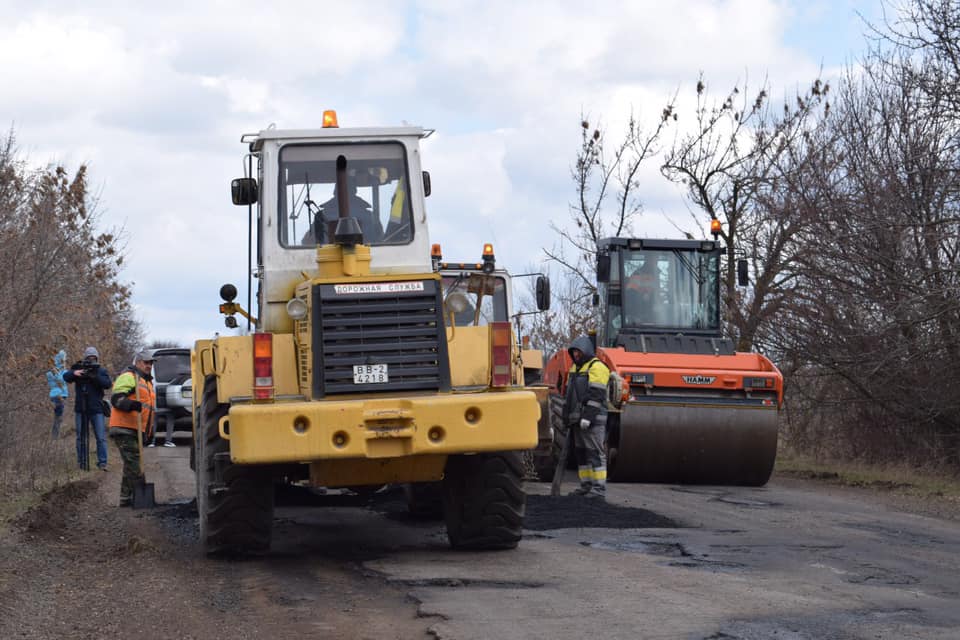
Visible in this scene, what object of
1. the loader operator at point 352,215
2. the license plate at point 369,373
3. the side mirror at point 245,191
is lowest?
the license plate at point 369,373

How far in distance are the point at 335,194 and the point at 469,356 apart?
1.78m

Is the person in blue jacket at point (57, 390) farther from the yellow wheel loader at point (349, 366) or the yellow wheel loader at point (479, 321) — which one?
the yellow wheel loader at point (349, 366)

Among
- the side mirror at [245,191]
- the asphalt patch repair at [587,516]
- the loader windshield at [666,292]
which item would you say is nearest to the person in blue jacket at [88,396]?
the loader windshield at [666,292]

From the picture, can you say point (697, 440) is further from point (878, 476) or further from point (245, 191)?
point (245, 191)

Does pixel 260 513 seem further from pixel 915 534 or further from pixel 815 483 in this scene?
pixel 815 483

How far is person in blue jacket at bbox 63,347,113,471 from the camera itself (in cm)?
1903

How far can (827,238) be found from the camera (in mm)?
19375

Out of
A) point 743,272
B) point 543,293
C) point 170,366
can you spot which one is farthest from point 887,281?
point 170,366

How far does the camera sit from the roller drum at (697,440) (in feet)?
54.4

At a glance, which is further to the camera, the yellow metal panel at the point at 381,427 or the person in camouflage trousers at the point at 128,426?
the person in camouflage trousers at the point at 128,426

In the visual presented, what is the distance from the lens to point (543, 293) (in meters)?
15.2

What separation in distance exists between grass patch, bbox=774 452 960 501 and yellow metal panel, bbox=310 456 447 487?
8020 millimetres

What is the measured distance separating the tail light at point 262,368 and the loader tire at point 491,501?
1614mm

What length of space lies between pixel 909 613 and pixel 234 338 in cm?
495
